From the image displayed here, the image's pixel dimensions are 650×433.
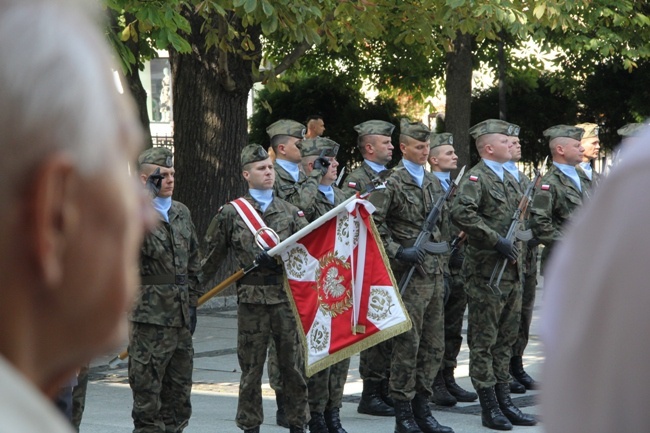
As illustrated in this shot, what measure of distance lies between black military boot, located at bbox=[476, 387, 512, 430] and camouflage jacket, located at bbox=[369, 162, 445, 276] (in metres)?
0.94

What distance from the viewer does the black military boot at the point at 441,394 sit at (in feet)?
31.7

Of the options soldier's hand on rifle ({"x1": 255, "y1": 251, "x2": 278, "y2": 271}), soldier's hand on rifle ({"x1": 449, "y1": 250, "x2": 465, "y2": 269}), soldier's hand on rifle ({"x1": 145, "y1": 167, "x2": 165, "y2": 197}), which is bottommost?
soldier's hand on rifle ({"x1": 449, "y1": 250, "x2": 465, "y2": 269})

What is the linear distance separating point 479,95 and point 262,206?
19662 millimetres

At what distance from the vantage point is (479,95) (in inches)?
1062

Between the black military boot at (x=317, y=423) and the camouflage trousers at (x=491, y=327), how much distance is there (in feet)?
4.32

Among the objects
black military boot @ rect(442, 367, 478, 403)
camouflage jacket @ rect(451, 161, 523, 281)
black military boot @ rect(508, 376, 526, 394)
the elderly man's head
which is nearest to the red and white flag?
camouflage jacket @ rect(451, 161, 523, 281)

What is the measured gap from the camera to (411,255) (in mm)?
8633

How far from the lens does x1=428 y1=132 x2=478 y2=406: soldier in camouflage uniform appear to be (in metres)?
9.84

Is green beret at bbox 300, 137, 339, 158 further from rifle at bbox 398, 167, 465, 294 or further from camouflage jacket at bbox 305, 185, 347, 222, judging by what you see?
rifle at bbox 398, 167, 465, 294

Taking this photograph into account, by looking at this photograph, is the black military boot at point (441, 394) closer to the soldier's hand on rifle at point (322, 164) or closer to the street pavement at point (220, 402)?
the street pavement at point (220, 402)

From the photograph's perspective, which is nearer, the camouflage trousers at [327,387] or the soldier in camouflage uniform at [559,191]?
the camouflage trousers at [327,387]

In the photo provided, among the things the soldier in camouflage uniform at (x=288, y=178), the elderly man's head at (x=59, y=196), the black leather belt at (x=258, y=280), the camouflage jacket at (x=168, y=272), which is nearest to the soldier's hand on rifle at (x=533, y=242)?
the soldier in camouflage uniform at (x=288, y=178)

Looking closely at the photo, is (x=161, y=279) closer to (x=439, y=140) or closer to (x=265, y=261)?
(x=265, y=261)

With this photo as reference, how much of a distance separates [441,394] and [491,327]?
89cm
